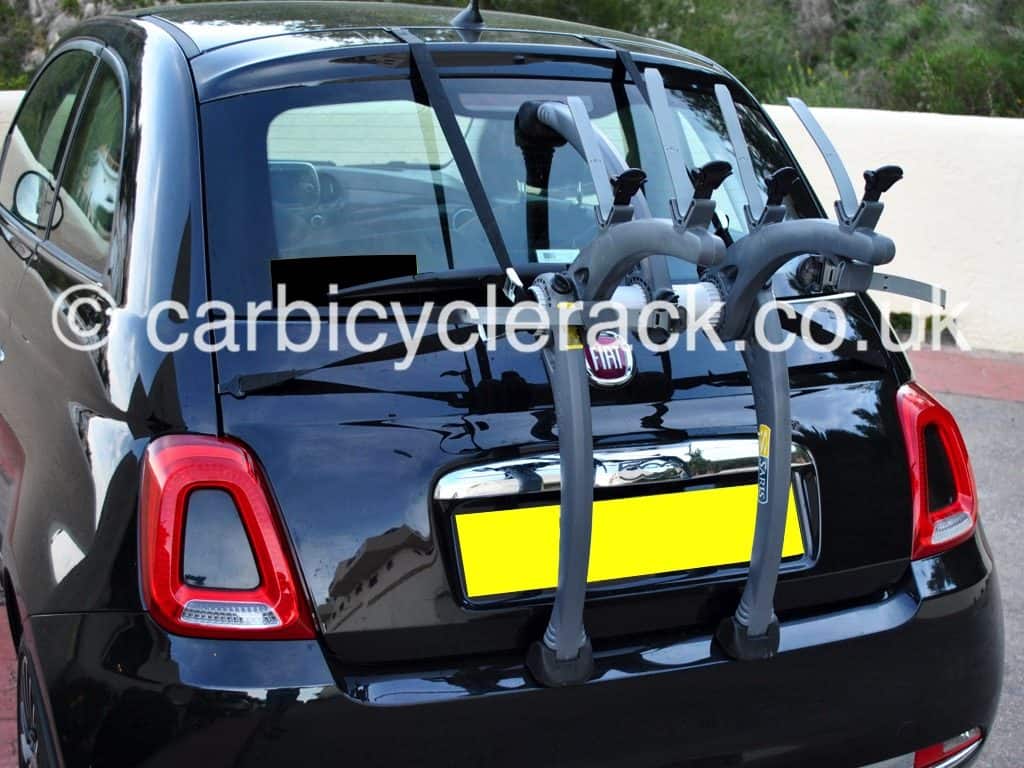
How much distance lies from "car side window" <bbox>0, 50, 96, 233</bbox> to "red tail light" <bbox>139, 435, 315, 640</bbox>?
1256 mm

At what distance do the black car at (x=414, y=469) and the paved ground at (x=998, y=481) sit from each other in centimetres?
92

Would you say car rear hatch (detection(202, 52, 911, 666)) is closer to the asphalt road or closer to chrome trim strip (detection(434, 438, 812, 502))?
chrome trim strip (detection(434, 438, 812, 502))

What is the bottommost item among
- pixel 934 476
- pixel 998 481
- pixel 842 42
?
pixel 998 481

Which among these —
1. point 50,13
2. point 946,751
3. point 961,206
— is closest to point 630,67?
point 946,751

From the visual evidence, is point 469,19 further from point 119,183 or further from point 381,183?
point 119,183

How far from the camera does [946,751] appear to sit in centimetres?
244

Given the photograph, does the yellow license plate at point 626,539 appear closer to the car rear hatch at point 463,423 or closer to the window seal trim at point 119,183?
the car rear hatch at point 463,423

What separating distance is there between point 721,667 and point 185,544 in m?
0.92

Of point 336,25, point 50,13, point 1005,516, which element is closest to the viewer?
point 336,25

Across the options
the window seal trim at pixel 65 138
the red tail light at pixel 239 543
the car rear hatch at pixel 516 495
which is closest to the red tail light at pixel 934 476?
the car rear hatch at pixel 516 495

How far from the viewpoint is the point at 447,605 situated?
2.04m

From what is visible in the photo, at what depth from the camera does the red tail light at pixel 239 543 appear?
77.0 inches

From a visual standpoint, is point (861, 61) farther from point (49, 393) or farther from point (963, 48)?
point (49, 393)

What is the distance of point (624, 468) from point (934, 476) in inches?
28.8
